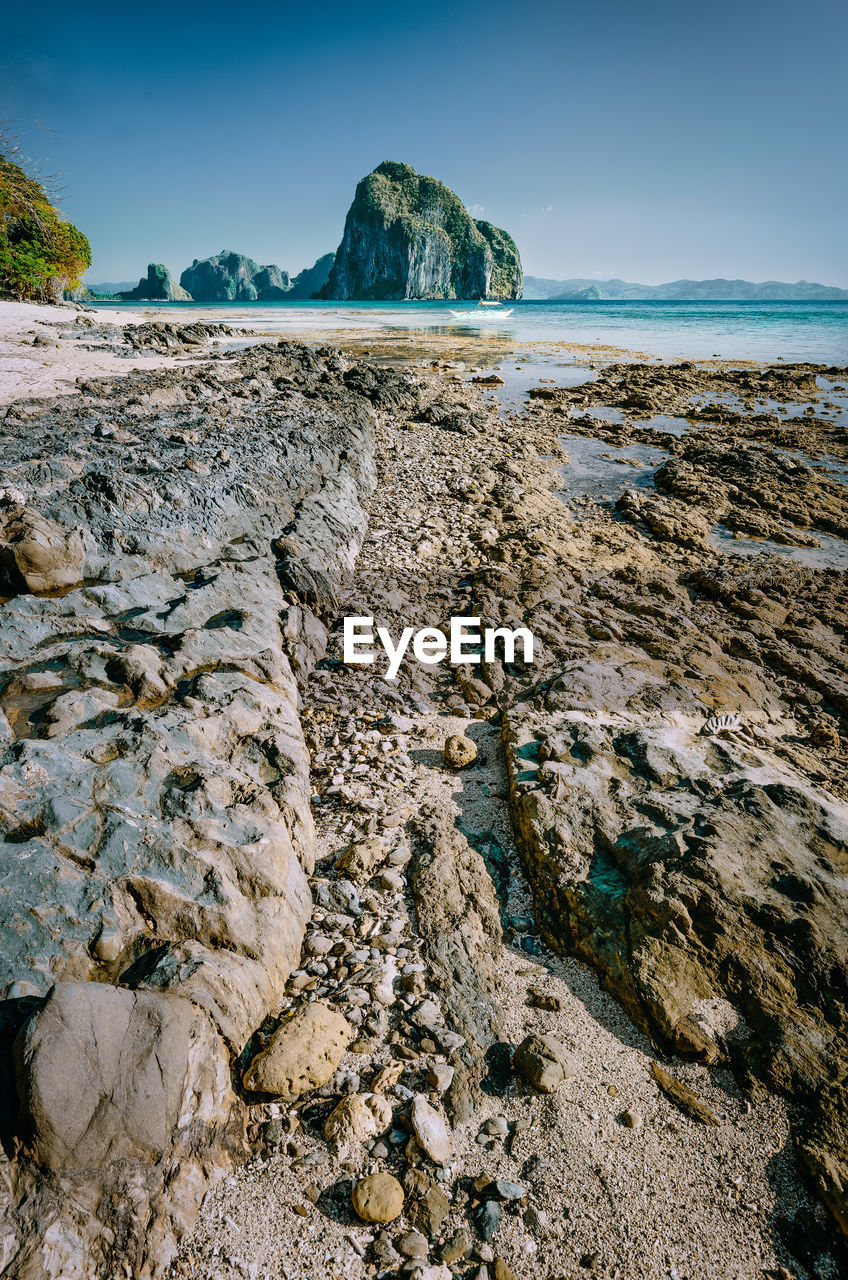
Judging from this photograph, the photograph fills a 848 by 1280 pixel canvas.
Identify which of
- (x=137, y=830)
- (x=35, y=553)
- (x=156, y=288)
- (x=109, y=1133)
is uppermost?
(x=156, y=288)

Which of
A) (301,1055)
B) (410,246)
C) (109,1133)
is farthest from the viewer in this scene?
(410,246)

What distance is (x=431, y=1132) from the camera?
2775 mm

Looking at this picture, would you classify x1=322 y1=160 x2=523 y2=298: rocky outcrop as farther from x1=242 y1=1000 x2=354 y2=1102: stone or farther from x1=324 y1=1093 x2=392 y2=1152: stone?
x1=324 y1=1093 x2=392 y2=1152: stone

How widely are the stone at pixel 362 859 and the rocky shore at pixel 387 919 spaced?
27 mm

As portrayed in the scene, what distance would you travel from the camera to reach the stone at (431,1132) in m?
2.71

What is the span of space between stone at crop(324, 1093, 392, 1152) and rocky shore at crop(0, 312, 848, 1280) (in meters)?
0.01

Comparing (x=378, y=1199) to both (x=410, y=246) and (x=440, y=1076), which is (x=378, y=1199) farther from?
(x=410, y=246)

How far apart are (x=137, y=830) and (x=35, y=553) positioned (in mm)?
3214

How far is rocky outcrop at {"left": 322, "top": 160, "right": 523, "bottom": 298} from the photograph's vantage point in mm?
138000

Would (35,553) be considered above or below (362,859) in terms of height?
above

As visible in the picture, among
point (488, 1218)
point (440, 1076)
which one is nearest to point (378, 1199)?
point (488, 1218)

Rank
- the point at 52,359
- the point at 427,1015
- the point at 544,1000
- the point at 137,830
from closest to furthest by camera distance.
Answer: the point at 137,830 → the point at 427,1015 → the point at 544,1000 → the point at 52,359

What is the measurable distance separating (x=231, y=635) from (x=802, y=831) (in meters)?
4.75

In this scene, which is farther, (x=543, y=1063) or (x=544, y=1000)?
(x=544, y=1000)
